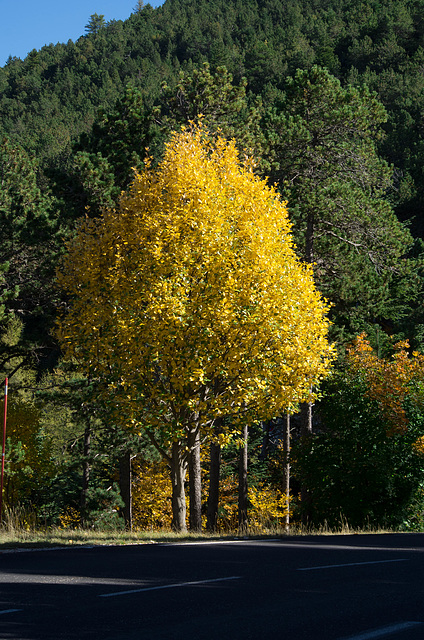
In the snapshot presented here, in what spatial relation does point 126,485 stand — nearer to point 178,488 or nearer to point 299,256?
point 178,488

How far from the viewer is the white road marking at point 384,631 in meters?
5.62

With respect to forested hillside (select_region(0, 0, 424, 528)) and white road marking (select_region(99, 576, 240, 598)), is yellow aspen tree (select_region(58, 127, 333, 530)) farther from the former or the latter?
white road marking (select_region(99, 576, 240, 598))

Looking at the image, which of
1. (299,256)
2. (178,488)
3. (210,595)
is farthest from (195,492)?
(210,595)

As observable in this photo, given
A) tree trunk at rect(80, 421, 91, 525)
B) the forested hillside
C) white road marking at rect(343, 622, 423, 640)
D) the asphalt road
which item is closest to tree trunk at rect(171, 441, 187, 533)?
the forested hillside

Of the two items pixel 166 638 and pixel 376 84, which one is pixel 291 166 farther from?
pixel 376 84

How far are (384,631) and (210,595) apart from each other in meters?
1.97

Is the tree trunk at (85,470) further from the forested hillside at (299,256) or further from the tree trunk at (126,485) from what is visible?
the tree trunk at (126,485)

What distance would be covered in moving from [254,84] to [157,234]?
3164 inches

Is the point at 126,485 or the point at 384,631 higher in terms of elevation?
the point at 126,485

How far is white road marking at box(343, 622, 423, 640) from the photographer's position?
5.62 m

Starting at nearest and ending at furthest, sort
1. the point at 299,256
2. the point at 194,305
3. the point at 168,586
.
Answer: the point at 168,586 < the point at 194,305 < the point at 299,256

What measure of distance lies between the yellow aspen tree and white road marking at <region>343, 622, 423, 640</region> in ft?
34.4

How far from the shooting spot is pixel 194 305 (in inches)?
677

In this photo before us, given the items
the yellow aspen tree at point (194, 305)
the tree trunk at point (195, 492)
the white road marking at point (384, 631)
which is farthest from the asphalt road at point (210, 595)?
the tree trunk at point (195, 492)
